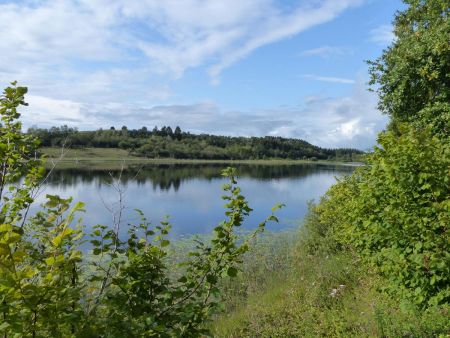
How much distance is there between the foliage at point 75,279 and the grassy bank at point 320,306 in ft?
8.74

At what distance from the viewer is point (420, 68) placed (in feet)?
48.4

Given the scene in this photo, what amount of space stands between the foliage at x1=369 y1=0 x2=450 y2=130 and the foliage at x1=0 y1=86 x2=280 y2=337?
13782 millimetres

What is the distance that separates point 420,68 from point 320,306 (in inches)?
418

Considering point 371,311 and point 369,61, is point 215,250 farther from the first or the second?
point 369,61

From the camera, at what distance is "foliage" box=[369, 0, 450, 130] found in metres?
14.2

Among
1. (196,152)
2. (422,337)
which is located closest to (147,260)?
(422,337)

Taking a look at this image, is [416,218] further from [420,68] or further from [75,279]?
[420,68]

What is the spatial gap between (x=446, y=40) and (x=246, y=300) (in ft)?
38.3

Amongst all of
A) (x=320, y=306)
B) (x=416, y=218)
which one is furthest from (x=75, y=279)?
(x=320, y=306)

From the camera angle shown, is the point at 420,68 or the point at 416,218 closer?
the point at 416,218

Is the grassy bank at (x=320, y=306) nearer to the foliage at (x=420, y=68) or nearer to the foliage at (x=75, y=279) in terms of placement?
the foliage at (x=75, y=279)

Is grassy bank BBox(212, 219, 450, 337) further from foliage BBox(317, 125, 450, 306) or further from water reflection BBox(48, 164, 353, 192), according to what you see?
water reflection BBox(48, 164, 353, 192)

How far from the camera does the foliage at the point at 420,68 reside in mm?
14234

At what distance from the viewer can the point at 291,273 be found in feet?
46.8
